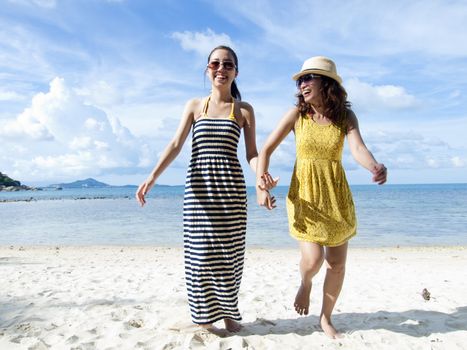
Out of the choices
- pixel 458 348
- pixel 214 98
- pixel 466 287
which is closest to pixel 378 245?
pixel 466 287

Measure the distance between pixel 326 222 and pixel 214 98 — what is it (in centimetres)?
141

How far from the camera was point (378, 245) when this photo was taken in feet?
47.0

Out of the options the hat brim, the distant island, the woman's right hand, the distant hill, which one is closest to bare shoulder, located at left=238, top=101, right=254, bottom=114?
the hat brim

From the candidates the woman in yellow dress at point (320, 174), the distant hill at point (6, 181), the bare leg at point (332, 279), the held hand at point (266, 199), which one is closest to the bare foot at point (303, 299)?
the woman in yellow dress at point (320, 174)

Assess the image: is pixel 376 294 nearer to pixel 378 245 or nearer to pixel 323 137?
pixel 323 137

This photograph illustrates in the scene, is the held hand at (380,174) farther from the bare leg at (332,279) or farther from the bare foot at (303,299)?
the bare foot at (303,299)

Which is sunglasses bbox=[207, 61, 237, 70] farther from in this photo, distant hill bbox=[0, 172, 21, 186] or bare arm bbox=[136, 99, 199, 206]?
distant hill bbox=[0, 172, 21, 186]

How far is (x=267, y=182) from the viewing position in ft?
11.0

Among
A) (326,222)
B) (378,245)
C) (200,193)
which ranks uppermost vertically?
(200,193)

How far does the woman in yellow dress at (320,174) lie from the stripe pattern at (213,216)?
0.87 feet

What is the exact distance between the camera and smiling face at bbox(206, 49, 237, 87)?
3.60m

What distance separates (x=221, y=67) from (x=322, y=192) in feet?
4.36

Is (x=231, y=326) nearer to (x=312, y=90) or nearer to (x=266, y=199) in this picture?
(x=266, y=199)

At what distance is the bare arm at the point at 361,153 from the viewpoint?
308 centimetres
